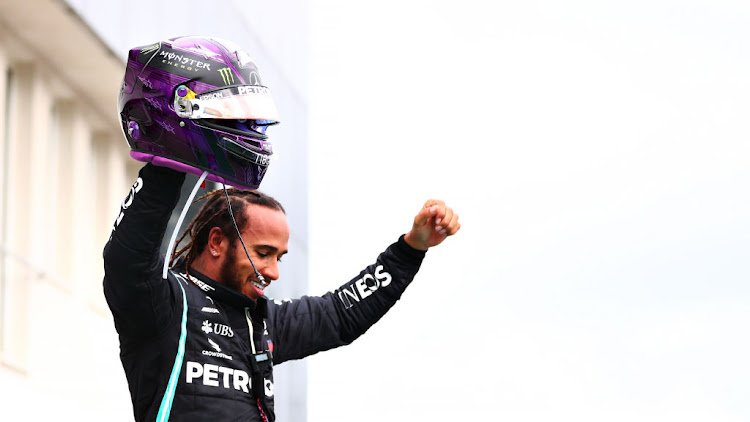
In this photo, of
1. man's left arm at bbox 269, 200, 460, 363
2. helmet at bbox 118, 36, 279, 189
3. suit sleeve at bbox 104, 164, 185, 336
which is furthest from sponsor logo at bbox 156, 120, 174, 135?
man's left arm at bbox 269, 200, 460, 363

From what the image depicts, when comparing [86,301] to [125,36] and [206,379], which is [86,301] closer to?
[125,36]

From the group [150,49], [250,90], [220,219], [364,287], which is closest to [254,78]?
[250,90]

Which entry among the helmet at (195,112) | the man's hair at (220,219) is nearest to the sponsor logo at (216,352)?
the man's hair at (220,219)

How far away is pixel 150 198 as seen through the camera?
3.43m

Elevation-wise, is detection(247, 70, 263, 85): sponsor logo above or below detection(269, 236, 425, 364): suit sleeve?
above

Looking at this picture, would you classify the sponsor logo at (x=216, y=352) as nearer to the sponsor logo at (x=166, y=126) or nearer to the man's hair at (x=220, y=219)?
the man's hair at (x=220, y=219)

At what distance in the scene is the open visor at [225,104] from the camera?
348 cm

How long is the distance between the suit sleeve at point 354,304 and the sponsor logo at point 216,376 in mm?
468

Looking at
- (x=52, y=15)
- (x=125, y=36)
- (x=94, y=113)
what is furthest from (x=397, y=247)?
(x=94, y=113)

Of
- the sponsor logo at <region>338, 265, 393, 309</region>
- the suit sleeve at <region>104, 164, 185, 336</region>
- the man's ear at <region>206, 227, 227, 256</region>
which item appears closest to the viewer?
the suit sleeve at <region>104, 164, 185, 336</region>

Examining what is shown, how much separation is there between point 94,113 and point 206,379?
1046 centimetres

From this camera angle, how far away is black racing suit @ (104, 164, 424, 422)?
11.4 ft

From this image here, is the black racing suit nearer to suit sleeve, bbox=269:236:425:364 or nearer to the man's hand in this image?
suit sleeve, bbox=269:236:425:364

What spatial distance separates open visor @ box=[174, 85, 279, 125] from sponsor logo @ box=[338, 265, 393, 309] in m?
1.00
